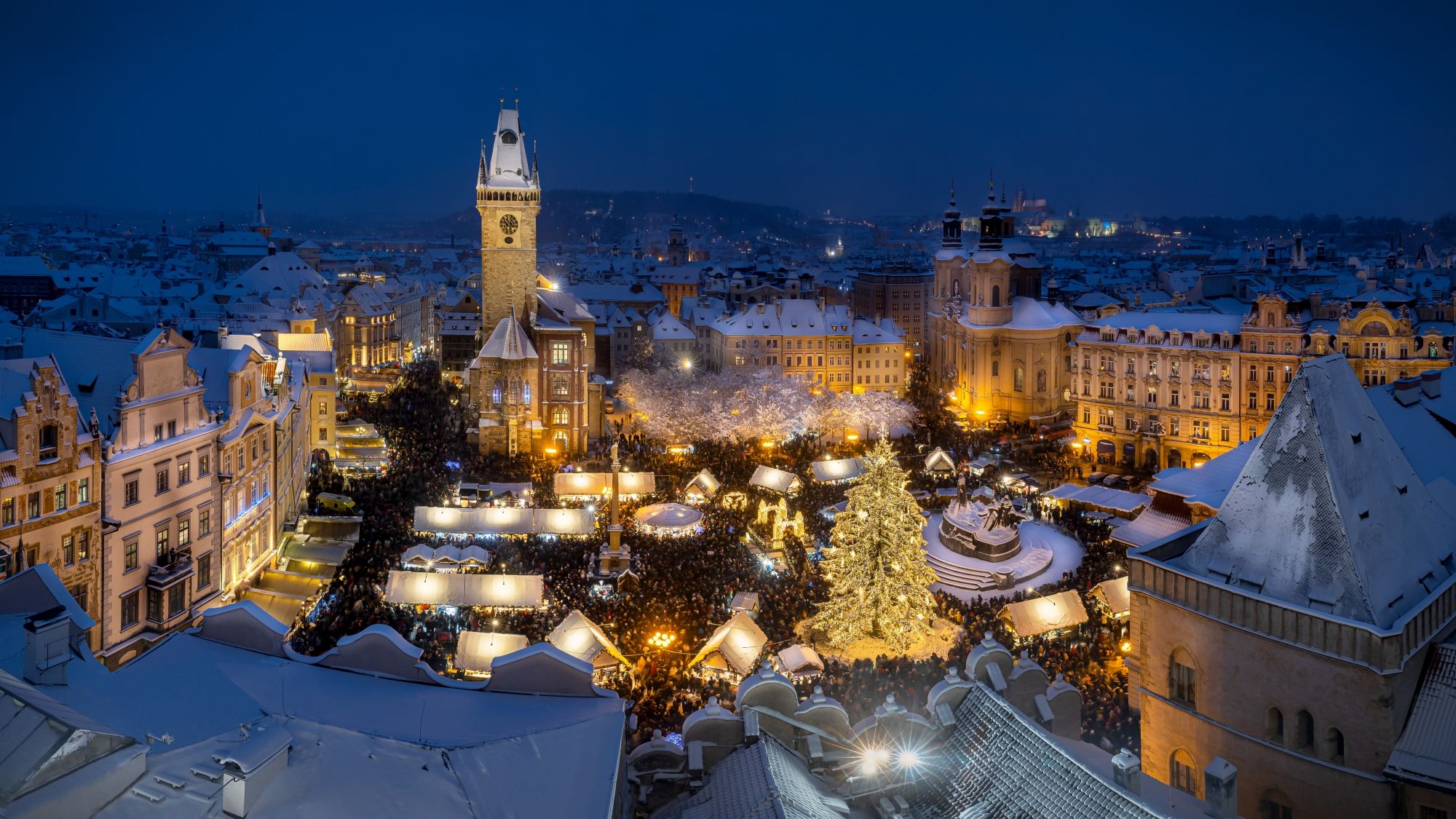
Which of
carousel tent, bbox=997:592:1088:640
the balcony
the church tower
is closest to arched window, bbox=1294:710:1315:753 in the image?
carousel tent, bbox=997:592:1088:640

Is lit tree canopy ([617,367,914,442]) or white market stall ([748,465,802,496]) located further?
lit tree canopy ([617,367,914,442])

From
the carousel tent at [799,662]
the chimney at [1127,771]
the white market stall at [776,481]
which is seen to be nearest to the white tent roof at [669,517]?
the white market stall at [776,481]

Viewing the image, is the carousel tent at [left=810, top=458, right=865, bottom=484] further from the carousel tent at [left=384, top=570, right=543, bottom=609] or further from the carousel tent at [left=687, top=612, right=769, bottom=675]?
the carousel tent at [left=687, top=612, right=769, bottom=675]

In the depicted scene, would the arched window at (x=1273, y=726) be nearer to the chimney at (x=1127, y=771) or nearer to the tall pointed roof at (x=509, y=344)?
the chimney at (x=1127, y=771)

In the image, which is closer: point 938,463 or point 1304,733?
point 1304,733

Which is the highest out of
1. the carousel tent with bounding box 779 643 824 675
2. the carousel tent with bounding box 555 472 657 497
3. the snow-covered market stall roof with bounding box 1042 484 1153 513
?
the carousel tent with bounding box 555 472 657 497

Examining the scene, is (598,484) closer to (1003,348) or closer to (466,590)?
(466,590)

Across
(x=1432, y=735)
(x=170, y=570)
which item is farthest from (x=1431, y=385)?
(x=170, y=570)
